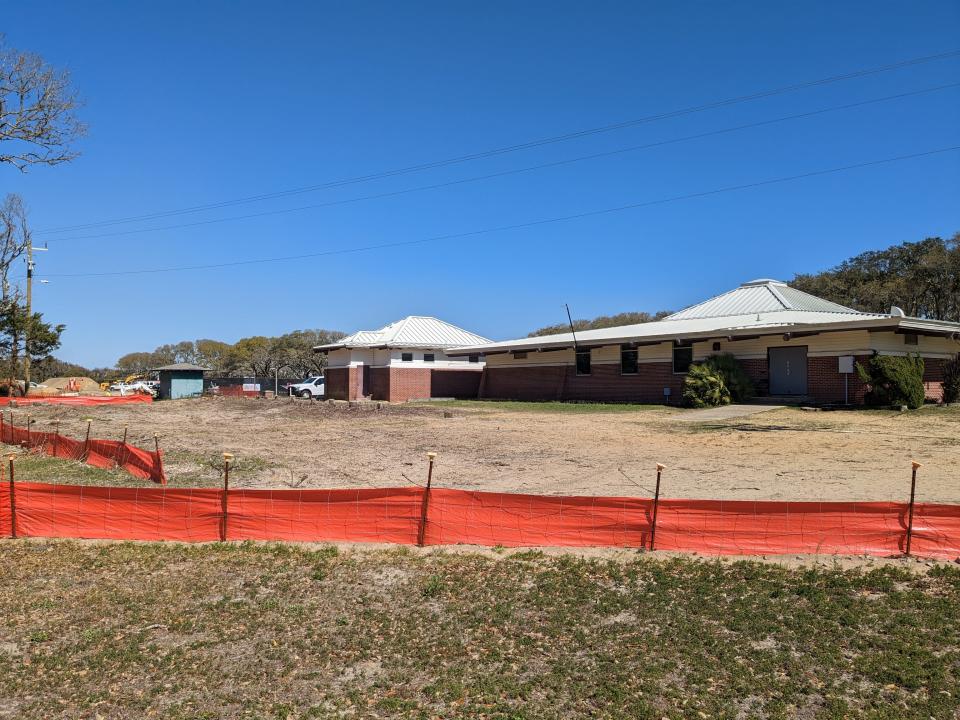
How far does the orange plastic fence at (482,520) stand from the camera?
807 cm

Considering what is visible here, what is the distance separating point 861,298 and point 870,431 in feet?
137

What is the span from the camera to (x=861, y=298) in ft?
180

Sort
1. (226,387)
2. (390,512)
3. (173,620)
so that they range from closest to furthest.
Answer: (173,620), (390,512), (226,387)

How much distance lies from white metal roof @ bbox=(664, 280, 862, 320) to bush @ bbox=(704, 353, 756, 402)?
27.4 feet

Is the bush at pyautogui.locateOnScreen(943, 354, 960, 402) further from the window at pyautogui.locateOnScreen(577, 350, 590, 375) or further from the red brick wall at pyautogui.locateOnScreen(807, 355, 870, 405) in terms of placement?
the window at pyautogui.locateOnScreen(577, 350, 590, 375)

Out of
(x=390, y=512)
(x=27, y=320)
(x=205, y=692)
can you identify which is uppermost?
(x=27, y=320)

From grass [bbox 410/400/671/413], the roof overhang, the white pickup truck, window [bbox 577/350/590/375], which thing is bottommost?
grass [bbox 410/400/671/413]

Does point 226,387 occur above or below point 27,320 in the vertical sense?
below

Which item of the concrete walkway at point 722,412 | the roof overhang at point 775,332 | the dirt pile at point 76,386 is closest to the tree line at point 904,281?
the roof overhang at point 775,332

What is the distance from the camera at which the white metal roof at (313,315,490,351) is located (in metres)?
43.0

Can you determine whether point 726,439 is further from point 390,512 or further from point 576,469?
point 390,512

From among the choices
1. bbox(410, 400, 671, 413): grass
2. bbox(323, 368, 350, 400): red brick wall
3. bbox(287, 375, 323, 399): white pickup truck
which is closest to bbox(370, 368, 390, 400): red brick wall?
bbox(323, 368, 350, 400): red brick wall

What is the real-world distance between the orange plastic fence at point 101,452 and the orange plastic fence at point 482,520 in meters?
3.14

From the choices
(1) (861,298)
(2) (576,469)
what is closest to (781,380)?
(2) (576,469)
